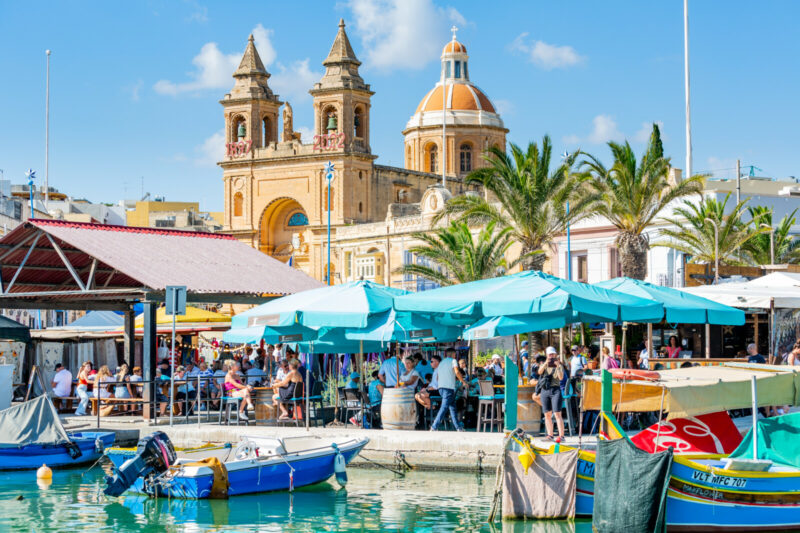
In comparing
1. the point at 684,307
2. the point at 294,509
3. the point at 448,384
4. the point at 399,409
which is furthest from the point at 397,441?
the point at 684,307

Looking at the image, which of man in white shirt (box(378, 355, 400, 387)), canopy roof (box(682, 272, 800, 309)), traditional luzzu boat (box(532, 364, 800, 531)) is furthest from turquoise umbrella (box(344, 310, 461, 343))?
canopy roof (box(682, 272, 800, 309))

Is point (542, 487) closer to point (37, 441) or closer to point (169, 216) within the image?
point (37, 441)

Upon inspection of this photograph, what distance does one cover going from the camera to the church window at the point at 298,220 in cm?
7231

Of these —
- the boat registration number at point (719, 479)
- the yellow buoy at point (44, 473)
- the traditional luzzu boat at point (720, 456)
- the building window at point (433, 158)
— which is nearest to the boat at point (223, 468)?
the yellow buoy at point (44, 473)

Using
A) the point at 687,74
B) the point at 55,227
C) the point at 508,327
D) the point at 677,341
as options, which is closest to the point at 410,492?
the point at 508,327

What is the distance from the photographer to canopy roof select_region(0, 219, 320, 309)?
71.7 feet

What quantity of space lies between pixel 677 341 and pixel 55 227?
16.7 m

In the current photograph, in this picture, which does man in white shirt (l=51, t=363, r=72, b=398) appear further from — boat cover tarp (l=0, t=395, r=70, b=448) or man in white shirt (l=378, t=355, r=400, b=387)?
man in white shirt (l=378, t=355, r=400, b=387)

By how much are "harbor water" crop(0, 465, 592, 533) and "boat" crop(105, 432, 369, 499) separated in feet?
0.62

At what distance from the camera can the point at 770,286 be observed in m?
23.4

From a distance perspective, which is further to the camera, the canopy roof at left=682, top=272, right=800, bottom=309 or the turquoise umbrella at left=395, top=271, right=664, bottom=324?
the canopy roof at left=682, top=272, right=800, bottom=309

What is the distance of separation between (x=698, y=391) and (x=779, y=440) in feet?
4.02

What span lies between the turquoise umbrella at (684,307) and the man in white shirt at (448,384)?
313 centimetres

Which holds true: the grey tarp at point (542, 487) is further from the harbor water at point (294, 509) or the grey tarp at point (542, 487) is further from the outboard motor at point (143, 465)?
the outboard motor at point (143, 465)
